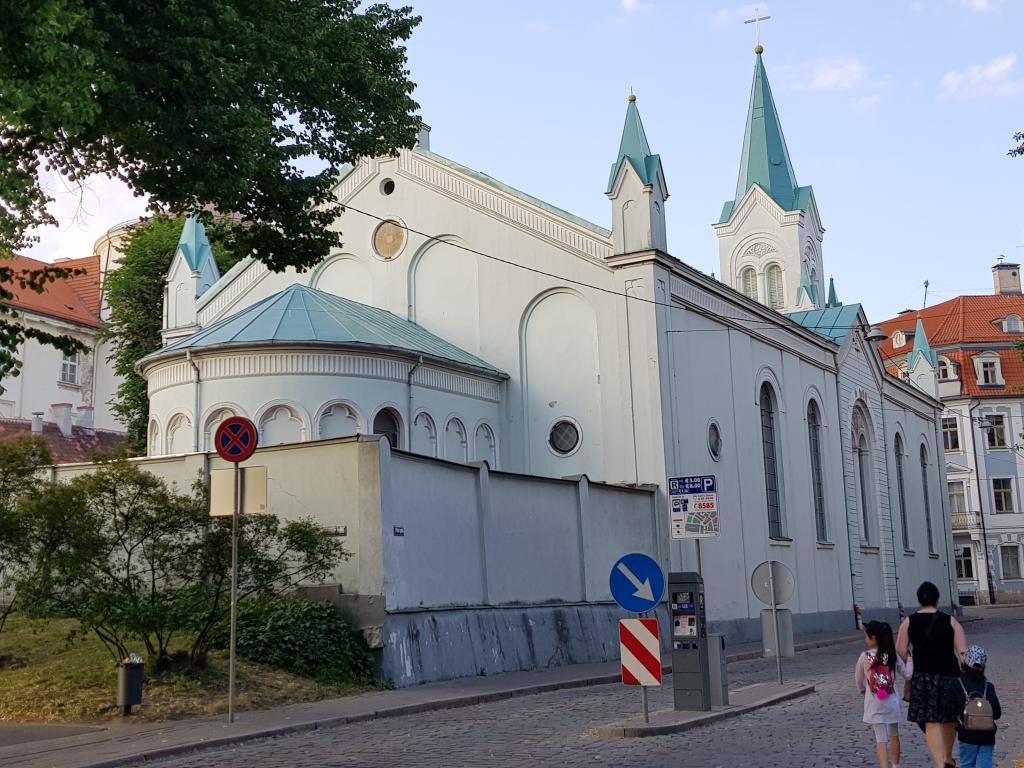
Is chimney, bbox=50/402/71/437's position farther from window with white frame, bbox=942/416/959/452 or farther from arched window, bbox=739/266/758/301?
window with white frame, bbox=942/416/959/452

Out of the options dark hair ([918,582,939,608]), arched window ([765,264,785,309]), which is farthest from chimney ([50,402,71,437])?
dark hair ([918,582,939,608])

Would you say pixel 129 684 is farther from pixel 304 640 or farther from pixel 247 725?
pixel 304 640

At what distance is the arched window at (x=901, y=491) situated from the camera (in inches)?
1863

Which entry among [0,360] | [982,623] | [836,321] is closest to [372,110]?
[0,360]

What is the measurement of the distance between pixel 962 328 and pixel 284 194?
2466 inches

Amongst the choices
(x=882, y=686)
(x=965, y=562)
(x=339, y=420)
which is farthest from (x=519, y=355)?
(x=965, y=562)

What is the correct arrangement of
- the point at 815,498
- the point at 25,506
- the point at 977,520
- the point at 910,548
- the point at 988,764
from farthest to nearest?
1. the point at 977,520
2. the point at 910,548
3. the point at 815,498
4. the point at 25,506
5. the point at 988,764

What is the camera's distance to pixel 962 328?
7050 centimetres

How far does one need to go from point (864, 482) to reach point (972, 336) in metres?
30.3

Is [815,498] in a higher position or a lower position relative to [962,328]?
lower

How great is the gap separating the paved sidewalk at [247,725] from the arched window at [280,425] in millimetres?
7769

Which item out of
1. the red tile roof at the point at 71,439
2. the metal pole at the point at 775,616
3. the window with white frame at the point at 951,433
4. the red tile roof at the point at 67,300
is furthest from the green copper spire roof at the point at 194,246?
the window with white frame at the point at 951,433

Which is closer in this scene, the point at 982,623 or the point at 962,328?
the point at 982,623

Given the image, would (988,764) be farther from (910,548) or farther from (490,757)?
(910,548)
